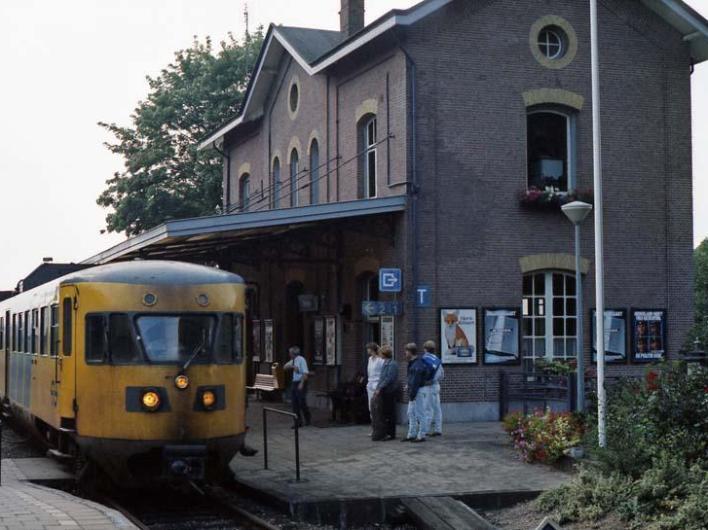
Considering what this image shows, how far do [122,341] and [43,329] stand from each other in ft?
10.4

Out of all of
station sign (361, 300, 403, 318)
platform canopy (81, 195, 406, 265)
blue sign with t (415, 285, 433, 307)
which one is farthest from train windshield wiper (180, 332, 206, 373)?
blue sign with t (415, 285, 433, 307)

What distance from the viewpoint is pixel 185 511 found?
14.3 meters

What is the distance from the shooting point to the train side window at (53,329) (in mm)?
15078

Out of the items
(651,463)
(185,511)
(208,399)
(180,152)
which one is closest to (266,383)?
(185,511)

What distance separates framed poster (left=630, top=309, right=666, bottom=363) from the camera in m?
24.0

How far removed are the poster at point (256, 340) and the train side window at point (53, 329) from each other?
50.3 ft

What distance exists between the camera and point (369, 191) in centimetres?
2514

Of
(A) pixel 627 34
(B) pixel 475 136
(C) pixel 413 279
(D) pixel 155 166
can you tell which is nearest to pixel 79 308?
(C) pixel 413 279

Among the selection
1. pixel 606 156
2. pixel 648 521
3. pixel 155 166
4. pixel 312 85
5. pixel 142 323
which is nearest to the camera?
pixel 648 521

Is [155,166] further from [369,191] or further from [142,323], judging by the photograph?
[142,323]

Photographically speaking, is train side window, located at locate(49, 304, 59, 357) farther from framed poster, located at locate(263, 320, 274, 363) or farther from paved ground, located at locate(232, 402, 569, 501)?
framed poster, located at locate(263, 320, 274, 363)

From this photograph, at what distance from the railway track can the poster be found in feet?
49.2

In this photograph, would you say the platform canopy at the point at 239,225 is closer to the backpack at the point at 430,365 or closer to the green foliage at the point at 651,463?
the backpack at the point at 430,365

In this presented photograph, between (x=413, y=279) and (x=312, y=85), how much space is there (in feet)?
25.8
